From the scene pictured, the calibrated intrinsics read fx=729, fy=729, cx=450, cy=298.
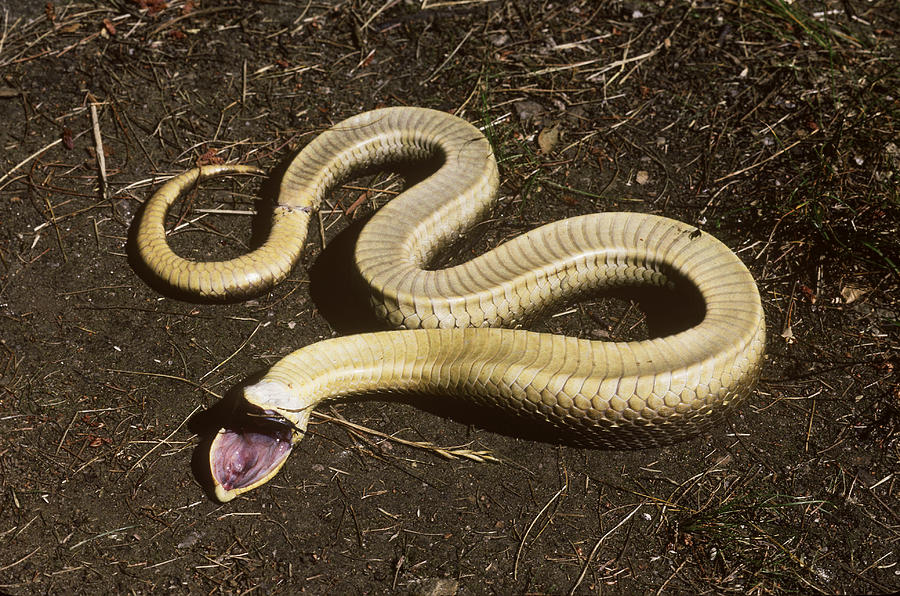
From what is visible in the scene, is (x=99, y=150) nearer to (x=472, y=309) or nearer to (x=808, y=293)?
(x=472, y=309)

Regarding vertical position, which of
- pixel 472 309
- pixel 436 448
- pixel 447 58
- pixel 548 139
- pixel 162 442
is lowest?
pixel 436 448

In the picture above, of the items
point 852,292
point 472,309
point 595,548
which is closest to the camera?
point 595,548

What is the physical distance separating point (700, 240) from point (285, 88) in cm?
269

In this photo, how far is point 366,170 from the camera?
14.3ft

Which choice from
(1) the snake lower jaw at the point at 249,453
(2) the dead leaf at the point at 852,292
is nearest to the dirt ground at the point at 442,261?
(2) the dead leaf at the point at 852,292

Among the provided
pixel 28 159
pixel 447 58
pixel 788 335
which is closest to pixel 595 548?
pixel 788 335

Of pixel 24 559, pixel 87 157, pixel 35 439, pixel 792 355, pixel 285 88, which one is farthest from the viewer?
pixel 285 88

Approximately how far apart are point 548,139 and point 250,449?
247cm

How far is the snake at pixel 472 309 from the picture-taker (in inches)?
125

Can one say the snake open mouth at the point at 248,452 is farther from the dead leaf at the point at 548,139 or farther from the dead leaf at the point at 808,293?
the dead leaf at the point at 808,293

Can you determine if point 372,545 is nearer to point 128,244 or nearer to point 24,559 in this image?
point 24,559

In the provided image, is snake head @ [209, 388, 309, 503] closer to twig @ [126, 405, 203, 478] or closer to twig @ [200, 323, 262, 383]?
twig @ [126, 405, 203, 478]

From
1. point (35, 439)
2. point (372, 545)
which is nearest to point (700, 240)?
point (372, 545)

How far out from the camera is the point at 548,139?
→ 4.36 metres
